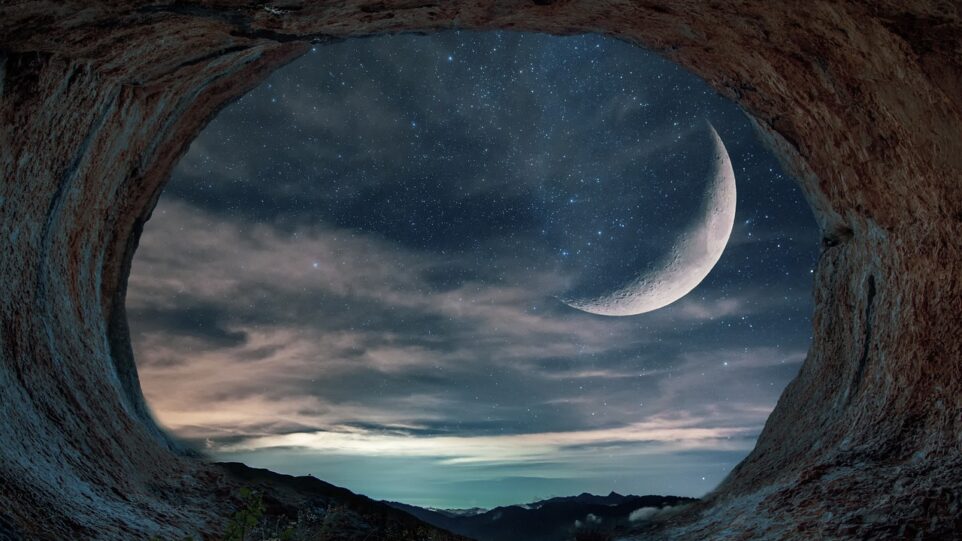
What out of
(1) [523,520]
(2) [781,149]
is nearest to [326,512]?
(2) [781,149]

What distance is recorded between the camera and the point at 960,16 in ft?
20.6

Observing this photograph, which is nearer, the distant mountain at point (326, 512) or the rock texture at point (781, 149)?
the rock texture at point (781, 149)

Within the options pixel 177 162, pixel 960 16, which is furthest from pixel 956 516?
pixel 177 162

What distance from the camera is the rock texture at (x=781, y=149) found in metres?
7.11

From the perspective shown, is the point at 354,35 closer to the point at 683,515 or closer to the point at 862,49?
the point at 862,49

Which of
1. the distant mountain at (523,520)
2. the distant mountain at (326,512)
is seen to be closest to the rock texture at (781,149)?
the distant mountain at (326,512)

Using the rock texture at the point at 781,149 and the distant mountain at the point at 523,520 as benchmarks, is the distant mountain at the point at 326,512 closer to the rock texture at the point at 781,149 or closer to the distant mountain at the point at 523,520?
the rock texture at the point at 781,149

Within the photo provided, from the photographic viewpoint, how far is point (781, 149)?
40.4ft

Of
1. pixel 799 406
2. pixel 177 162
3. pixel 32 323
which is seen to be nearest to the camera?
pixel 32 323

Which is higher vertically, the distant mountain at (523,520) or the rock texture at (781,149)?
the rock texture at (781,149)

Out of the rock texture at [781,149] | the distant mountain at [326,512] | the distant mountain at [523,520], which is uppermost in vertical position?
the rock texture at [781,149]

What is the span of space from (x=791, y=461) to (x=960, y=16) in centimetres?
815

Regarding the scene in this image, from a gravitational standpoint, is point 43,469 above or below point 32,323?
below

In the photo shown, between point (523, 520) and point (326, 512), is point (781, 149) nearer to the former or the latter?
point (326, 512)
